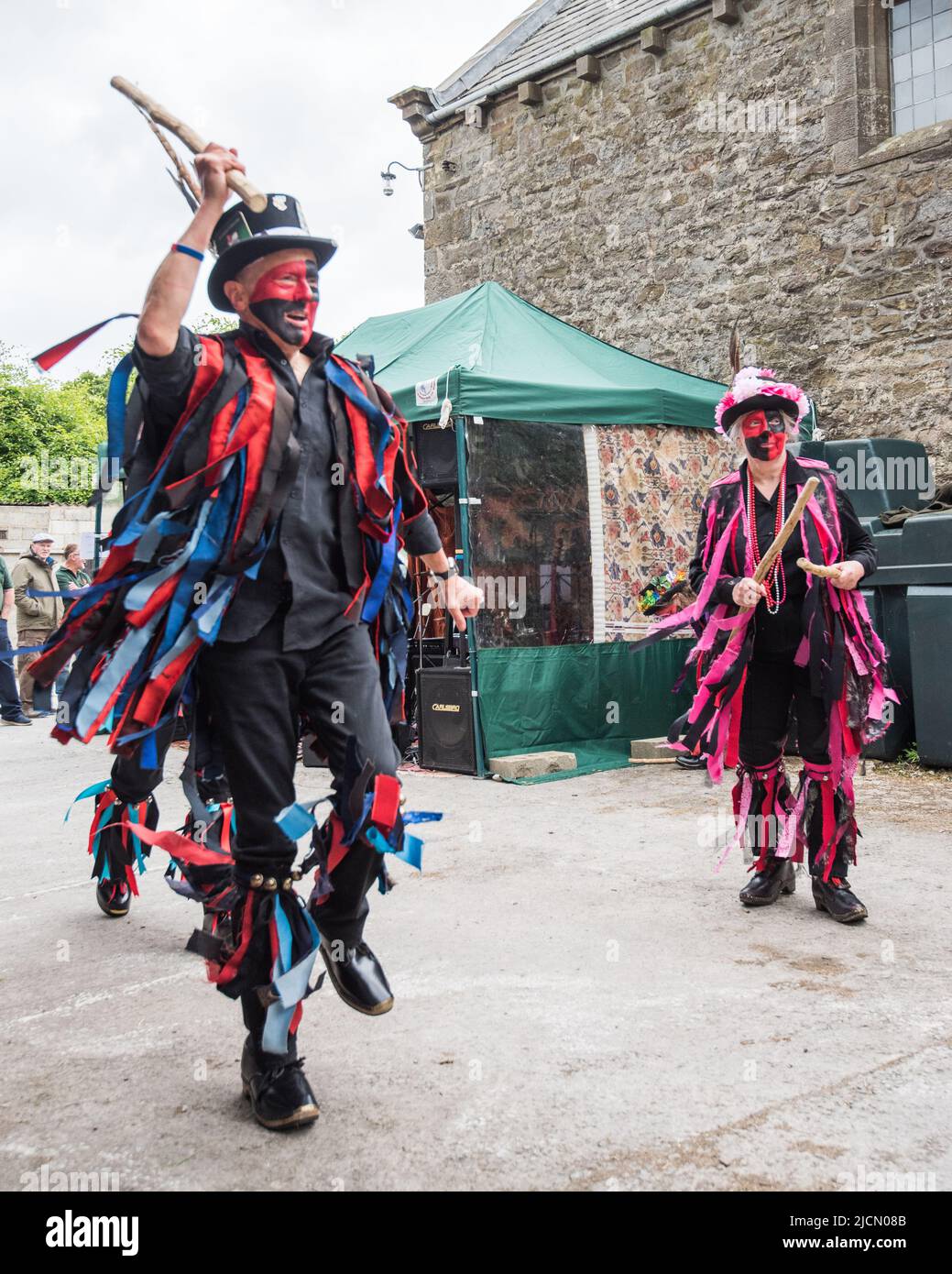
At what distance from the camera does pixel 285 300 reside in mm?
2746

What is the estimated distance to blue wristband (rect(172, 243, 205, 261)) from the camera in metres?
2.45

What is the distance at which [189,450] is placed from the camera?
8.66 feet

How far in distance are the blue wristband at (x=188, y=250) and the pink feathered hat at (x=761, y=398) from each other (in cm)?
241

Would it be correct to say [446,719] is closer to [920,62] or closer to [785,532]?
[785,532]

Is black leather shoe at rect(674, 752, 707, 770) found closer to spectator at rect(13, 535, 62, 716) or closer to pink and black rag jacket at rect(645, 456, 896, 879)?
pink and black rag jacket at rect(645, 456, 896, 879)

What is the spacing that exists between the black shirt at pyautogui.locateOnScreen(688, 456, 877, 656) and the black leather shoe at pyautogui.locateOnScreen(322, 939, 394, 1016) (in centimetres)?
212

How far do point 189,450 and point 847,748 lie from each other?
8.72ft

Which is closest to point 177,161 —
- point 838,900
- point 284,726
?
point 284,726

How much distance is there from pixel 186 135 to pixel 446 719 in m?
5.55

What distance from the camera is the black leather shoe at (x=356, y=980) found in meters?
2.76

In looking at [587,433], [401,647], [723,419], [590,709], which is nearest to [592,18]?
[587,433]

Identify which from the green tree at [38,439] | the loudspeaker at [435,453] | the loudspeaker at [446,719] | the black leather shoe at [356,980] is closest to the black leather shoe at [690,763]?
the loudspeaker at [446,719]

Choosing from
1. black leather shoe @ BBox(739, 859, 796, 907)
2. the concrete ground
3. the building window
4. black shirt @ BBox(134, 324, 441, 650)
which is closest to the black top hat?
black shirt @ BBox(134, 324, 441, 650)

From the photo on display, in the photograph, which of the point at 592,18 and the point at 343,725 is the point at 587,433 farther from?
the point at 592,18
